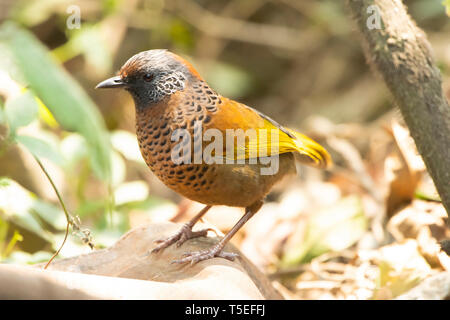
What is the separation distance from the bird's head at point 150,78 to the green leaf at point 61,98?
32cm

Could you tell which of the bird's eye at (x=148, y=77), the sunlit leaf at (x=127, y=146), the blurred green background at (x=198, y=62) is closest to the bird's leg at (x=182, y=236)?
the bird's eye at (x=148, y=77)

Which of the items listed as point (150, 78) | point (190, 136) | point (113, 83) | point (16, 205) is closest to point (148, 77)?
point (150, 78)

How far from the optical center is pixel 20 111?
3209mm

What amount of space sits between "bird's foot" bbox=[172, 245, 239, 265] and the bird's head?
33.9 inches

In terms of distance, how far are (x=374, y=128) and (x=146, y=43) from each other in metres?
3.65

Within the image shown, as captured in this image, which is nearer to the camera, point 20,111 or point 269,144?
point 20,111

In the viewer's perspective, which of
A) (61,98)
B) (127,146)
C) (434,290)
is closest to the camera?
(434,290)

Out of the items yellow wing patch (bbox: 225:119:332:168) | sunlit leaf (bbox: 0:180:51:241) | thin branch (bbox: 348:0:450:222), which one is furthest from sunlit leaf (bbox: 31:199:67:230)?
thin branch (bbox: 348:0:450:222)

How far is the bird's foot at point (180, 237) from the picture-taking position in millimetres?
3406

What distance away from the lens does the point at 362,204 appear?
518 centimetres

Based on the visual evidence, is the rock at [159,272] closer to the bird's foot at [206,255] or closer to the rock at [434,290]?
the bird's foot at [206,255]

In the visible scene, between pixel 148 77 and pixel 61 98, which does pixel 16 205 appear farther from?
pixel 148 77

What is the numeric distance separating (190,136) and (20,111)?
0.94 m
